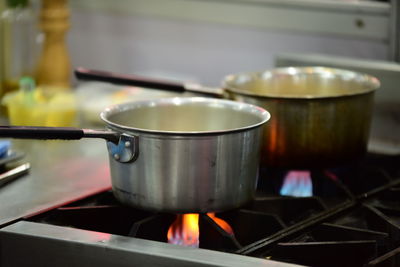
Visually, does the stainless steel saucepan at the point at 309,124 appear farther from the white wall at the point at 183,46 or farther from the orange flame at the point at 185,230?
the white wall at the point at 183,46

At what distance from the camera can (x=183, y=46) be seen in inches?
71.5

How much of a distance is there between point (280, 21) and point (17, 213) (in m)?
0.85

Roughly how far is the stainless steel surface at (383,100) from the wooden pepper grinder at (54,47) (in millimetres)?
576

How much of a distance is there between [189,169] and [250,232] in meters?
0.16

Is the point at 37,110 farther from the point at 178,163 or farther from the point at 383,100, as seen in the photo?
the point at 383,100

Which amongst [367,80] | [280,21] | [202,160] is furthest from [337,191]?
[280,21]

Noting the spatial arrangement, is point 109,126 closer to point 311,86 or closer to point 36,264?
point 36,264

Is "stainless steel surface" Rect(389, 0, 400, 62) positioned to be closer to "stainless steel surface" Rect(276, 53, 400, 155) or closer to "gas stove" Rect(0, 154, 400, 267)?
"stainless steel surface" Rect(276, 53, 400, 155)

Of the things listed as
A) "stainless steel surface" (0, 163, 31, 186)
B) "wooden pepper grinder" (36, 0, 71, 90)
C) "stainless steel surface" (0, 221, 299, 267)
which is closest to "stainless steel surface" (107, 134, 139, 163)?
"stainless steel surface" (0, 221, 299, 267)

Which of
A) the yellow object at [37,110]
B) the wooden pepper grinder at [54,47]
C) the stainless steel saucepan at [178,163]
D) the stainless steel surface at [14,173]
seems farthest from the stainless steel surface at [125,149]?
the wooden pepper grinder at [54,47]

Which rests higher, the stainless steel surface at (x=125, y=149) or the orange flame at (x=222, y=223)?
the stainless steel surface at (x=125, y=149)

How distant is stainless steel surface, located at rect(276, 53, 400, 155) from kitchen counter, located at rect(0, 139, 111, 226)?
0.51m

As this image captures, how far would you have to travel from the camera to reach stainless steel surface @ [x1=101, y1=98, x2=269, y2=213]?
3.14 ft

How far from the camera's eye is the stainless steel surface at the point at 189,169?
0.96 m
